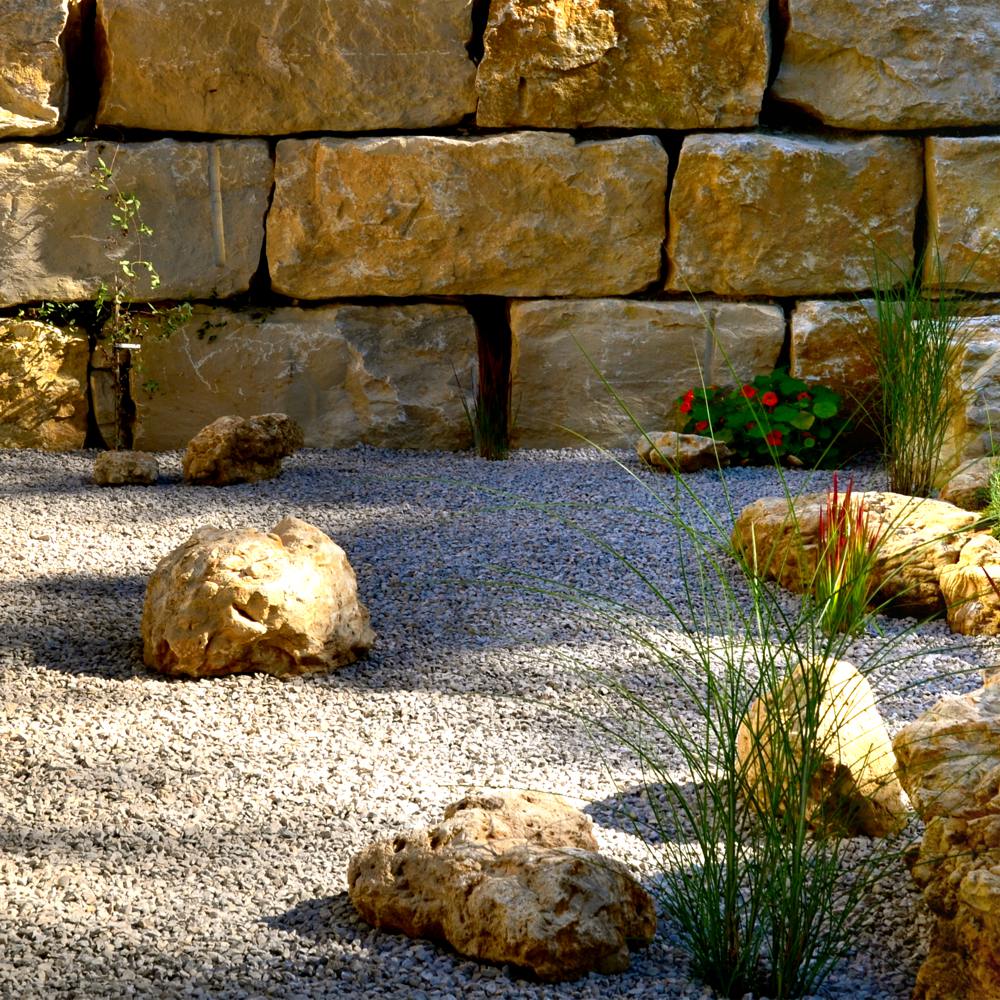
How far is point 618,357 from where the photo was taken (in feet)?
14.9


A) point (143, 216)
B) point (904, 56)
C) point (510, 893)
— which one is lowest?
point (510, 893)

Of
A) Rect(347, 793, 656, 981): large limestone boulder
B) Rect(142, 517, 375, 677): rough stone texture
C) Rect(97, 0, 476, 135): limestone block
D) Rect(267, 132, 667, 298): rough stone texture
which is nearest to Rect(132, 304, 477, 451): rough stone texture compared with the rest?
Rect(267, 132, 667, 298): rough stone texture

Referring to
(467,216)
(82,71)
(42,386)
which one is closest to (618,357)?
(467,216)

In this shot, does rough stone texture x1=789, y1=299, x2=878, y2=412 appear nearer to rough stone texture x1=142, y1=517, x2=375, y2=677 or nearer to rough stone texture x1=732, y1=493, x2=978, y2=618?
rough stone texture x1=732, y1=493, x2=978, y2=618

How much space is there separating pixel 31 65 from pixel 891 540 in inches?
129

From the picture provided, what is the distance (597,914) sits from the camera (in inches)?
62.6

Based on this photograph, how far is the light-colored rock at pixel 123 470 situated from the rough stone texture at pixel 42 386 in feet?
1.91

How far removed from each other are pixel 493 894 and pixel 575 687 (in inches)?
41.7

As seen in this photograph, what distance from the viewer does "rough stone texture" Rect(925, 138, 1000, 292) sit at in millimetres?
4410

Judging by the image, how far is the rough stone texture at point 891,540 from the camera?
9.97ft

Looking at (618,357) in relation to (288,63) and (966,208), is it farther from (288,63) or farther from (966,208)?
(288,63)

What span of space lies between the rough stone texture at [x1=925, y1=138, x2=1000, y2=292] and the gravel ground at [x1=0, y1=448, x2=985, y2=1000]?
3.65ft

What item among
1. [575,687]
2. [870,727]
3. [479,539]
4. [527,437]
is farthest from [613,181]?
[870,727]

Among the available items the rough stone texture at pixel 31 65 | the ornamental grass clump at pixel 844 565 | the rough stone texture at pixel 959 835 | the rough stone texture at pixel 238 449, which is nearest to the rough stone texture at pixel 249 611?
the ornamental grass clump at pixel 844 565
